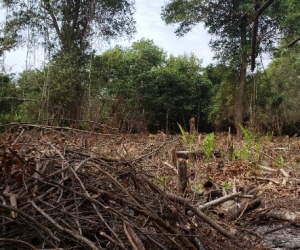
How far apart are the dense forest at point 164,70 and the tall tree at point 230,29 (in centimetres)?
6

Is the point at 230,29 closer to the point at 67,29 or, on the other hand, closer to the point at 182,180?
the point at 67,29

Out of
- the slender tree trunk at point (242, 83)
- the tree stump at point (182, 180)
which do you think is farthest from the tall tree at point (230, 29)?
the tree stump at point (182, 180)

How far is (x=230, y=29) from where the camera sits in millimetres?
23953

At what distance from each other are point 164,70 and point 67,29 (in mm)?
7403

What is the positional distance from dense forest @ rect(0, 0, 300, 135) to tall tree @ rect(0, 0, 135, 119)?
5 cm

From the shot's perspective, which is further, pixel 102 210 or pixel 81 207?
pixel 81 207

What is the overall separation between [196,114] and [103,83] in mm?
6397

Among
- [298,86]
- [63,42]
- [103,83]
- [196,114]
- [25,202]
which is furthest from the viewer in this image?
[298,86]

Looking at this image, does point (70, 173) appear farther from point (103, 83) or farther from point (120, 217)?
point (103, 83)

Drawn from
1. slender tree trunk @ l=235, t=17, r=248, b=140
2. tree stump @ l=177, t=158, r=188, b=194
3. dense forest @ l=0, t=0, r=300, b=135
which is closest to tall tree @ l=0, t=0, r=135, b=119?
dense forest @ l=0, t=0, r=300, b=135

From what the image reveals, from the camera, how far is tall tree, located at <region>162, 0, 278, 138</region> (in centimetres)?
2430

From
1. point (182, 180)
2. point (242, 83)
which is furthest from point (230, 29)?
point (182, 180)

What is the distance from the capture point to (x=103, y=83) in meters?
25.7

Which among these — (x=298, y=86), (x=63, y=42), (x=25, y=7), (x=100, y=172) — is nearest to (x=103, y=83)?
(x=63, y=42)
